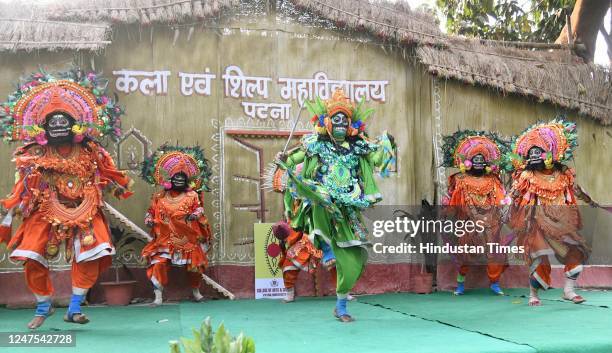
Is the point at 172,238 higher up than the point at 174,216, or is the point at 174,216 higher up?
the point at 174,216

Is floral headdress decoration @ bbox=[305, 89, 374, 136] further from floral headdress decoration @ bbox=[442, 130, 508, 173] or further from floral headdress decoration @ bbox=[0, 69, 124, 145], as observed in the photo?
floral headdress decoration @ bbox=[442, 130, 508, 173]

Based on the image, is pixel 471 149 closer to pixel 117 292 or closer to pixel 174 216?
pixel 174 216

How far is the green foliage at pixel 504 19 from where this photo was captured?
527 inches

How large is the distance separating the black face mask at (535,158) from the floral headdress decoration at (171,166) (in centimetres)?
375

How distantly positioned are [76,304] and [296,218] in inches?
87.7

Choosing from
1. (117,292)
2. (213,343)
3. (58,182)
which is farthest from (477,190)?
(213,343)

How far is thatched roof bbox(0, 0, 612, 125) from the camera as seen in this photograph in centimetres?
821

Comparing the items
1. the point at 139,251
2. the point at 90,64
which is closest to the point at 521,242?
the point at 139,251

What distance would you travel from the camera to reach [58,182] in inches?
250

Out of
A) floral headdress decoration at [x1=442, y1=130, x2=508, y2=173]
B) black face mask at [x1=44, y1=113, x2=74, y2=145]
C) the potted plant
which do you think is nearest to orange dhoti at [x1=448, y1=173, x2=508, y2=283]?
floral headdress decoration at [x1=442, y1=130, x2=508, y2=173]

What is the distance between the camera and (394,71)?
380 inches

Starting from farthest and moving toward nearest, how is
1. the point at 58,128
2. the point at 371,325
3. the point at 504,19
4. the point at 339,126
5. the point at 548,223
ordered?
the point at 504,19 → the point at 548,223 → the point at 339,126 → the point at 371,325 → the point at 58,128

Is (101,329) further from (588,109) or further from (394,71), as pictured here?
(588,109)

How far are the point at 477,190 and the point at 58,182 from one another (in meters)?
5.15
